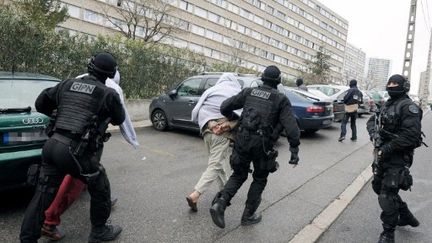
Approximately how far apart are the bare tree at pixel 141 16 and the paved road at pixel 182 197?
37.4 metres

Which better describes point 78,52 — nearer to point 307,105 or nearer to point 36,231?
point 307,105

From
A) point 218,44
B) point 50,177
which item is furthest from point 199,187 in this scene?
point 218,44

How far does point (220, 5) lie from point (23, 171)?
63.8 m

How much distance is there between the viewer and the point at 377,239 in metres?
4.23

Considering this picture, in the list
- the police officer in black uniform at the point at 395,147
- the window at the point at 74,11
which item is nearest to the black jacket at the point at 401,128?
the police officer in black uniform at the point at 395,147

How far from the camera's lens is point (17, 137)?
12.6 ft

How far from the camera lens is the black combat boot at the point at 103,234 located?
11.7 feet

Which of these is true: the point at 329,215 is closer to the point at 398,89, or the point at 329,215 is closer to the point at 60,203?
the point at 398,89

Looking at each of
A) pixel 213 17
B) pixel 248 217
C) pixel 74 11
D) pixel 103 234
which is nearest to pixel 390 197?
pixel 248 217

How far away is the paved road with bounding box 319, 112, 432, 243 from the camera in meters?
4.25

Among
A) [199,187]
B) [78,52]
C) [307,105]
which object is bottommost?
[199,187]

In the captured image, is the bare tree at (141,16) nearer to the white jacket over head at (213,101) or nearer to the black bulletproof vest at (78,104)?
the white jacket over head at (213,101)

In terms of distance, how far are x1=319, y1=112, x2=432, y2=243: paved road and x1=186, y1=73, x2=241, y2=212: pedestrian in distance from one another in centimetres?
145

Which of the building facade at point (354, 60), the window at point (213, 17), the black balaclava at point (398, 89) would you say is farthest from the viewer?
the building facade at point (354, 60)
